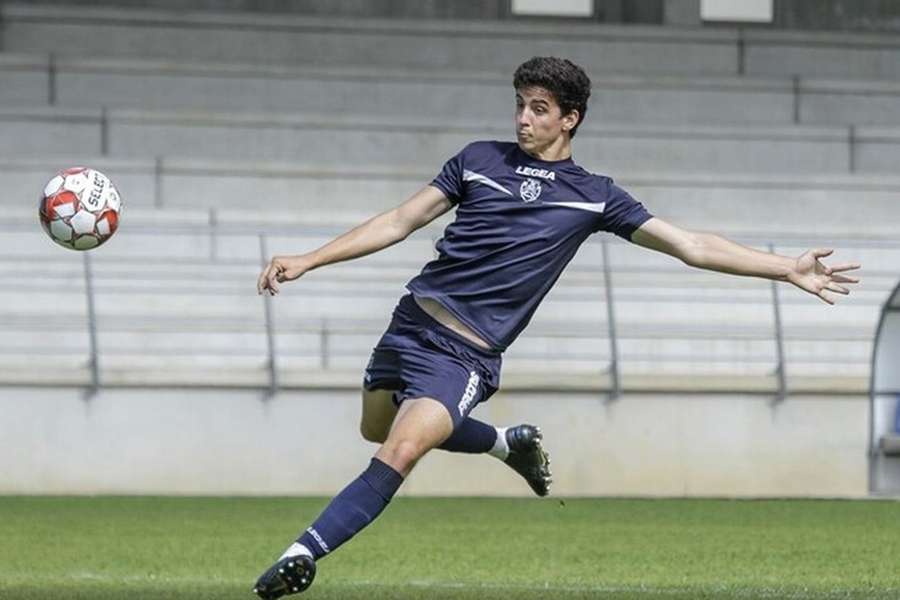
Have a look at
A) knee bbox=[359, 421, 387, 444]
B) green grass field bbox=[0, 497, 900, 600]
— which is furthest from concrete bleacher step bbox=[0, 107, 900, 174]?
knee bbox=[359, 421, 387, 444]

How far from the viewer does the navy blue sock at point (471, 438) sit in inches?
337

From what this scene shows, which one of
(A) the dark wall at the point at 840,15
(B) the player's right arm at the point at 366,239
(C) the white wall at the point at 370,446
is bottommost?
(C) the white wall at the point at 370,446

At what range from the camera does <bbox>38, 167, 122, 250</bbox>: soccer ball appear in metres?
8.88

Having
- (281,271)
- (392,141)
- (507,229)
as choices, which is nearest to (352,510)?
(281,271)

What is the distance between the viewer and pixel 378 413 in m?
8.04

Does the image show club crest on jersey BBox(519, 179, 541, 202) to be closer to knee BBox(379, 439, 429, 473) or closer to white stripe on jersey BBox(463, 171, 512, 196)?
white stripe on jersey BBox(463, 171, 512, 196)

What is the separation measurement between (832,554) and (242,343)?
6741mm

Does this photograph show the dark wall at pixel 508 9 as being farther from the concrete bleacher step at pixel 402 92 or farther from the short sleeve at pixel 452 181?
the short sleeve at pixel 452 181

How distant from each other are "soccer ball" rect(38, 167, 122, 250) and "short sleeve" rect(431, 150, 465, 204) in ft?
6.37

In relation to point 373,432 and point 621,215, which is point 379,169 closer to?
point 373,432

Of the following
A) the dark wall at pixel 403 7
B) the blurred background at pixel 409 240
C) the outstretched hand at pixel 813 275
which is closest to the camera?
the outstretched hand at pixel 813 275

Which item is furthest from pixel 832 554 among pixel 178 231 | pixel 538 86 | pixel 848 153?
pixel 848 153

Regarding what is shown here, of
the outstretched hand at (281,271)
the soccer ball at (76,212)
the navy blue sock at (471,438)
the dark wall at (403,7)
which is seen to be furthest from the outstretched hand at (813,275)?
the dark wall at (403,7)

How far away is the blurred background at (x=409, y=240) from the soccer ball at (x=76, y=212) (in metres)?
6.47
